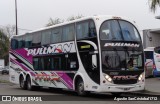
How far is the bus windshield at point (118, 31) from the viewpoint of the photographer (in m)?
18.5

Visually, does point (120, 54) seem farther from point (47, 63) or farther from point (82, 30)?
point (47, 63)

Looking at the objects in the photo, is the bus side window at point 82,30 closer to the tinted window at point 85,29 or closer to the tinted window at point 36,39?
the tinted window at point 85,29

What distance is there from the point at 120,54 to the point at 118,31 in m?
1.16

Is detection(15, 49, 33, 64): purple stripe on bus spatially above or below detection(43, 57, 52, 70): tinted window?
above

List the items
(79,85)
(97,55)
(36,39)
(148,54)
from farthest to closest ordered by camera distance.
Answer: (148,54), (36,39), (79,85), (97,55)

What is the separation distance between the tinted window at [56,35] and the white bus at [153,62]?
1014 cm

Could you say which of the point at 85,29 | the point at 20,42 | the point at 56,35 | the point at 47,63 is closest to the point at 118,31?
the point at 85,29

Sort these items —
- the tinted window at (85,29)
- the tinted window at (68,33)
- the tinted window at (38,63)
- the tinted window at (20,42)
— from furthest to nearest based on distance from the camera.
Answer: the tinted window at (20,42) < the tinted window at (38,63) < the tinted window at (68,33) < the tinted window at (85,29)

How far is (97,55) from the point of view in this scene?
18297 mm

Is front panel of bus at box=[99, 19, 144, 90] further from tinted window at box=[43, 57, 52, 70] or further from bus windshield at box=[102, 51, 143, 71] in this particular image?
tinted window at box=[43, 57, 52, 70]

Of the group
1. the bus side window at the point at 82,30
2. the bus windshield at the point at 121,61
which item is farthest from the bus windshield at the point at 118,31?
the bus side window at the point at 82,30

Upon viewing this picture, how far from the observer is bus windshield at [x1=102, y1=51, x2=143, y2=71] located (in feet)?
59.6

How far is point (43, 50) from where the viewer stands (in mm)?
24453

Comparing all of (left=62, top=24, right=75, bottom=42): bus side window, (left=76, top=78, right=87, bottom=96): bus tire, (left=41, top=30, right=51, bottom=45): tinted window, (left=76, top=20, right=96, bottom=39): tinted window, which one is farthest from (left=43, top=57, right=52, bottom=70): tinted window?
(left=76, top=20, right=96, bottom=39): tinted window
